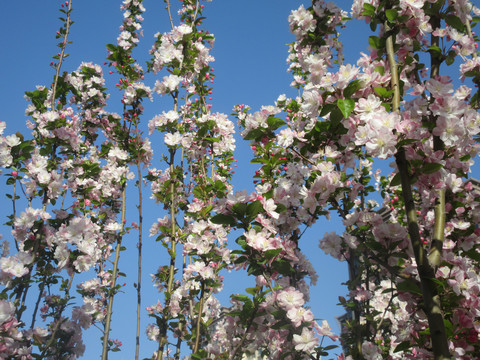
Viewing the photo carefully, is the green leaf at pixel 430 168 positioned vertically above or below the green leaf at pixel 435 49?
below

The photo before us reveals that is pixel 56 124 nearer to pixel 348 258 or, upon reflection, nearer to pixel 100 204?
pixel 100 204

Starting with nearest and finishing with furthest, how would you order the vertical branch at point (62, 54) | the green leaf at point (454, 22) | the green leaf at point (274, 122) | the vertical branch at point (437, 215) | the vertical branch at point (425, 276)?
the vertical branch at point (425, 276)
the vertical branch at point (437, 215)
the green leaf at point (454, 22)
the green leaf at point (274, 122)
the vertical branch at point (62, 54)

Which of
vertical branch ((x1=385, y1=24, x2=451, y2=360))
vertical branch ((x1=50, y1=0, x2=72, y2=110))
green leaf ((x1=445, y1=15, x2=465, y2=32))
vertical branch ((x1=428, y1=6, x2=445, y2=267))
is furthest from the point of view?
vertical branch ((x1=50, y1=0, x2=72, y2=110))

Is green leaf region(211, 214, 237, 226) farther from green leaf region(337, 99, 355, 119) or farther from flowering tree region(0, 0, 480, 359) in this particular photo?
green leaf region(337, 99, 355, 119)

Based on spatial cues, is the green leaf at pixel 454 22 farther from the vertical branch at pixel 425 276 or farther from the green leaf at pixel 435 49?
the vertical branch at pixel 425 276

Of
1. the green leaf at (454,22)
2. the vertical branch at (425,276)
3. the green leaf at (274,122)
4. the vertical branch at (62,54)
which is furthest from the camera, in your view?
the vertical branch at (62,54)

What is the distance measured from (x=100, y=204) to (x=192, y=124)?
2.25 metres

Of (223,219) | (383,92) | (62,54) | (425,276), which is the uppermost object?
(62,54)

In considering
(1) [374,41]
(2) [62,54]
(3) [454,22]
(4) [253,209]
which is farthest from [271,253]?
(2) [62,54]

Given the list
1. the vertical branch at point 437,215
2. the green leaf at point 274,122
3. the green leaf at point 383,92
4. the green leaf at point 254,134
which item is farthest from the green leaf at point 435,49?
the green leaf at point 254,134

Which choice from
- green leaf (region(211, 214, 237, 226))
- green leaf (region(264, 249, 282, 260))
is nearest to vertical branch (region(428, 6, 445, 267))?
green leaf (region(264, 249, 282, 260))

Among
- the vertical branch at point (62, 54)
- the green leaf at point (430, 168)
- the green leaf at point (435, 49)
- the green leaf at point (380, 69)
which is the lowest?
the green leaf at point (430, 168)

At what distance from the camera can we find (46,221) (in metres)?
3.86

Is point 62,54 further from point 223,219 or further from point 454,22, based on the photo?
point 454,22
